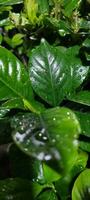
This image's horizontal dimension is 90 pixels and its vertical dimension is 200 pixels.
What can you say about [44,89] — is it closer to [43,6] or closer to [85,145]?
[85,145]

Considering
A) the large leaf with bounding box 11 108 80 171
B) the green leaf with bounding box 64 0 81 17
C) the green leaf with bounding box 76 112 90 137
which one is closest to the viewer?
the large leaf with bounding box 11 108 80 171

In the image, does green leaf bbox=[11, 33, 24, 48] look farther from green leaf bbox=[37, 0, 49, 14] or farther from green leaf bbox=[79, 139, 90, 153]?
green leaf bbox=[79, 139, 90, 153]

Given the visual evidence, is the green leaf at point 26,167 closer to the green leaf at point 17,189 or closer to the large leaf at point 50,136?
the green leaf at point 17,189

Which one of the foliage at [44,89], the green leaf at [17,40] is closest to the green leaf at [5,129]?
the foliage at [44,89]

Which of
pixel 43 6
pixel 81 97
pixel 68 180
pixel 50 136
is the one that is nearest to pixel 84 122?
pixel 81 97

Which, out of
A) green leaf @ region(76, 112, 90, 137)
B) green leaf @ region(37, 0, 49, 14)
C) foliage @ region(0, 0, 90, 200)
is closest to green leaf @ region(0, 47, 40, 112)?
foliage @ region(0, 0, 90, 200)

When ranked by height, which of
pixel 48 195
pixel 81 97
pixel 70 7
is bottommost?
pixel 48 195
